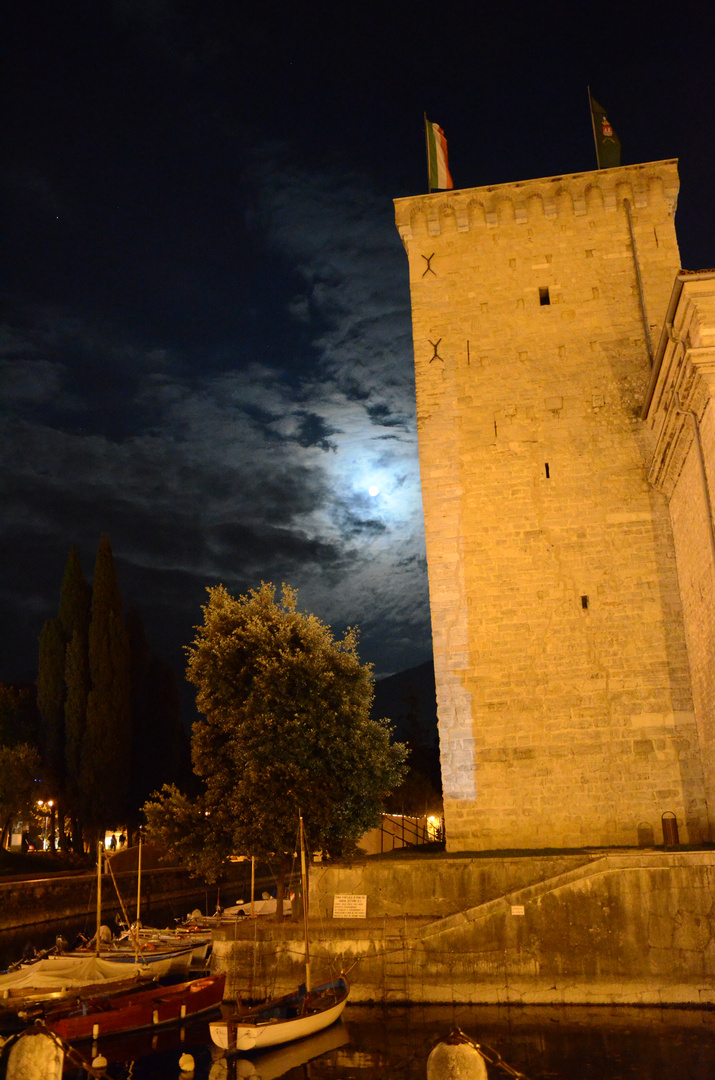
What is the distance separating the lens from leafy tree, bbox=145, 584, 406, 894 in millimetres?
15039

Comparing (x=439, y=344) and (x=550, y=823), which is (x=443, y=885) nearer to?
(x=550, y=823)

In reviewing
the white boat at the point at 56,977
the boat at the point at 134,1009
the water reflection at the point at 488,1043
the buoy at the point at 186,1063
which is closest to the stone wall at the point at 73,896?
the white boat at the point at 56,977

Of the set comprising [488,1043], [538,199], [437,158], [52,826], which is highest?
[437,158]

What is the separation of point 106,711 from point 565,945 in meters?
23.2

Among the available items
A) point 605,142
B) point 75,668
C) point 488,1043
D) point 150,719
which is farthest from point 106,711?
point 605,142

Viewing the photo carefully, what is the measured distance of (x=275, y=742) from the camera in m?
15.3

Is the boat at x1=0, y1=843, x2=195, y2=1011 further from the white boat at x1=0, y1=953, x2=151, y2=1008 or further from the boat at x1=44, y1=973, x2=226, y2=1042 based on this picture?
the boat at x1=44, y1=973, x2=226, y2=1042

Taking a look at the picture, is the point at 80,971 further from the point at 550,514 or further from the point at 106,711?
the point at 106,711

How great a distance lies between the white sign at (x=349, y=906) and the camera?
48.5 feet

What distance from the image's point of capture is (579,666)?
16.9 meters

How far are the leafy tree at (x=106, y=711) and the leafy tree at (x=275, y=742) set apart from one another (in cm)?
1630

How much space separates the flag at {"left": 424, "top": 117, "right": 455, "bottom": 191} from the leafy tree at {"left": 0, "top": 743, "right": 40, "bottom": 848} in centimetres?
2315

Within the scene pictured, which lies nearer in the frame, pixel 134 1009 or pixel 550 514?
pixel 134 1009

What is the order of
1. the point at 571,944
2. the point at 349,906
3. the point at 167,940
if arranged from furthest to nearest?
the point at 167,940
the point at 349,906
the point at 571,944
